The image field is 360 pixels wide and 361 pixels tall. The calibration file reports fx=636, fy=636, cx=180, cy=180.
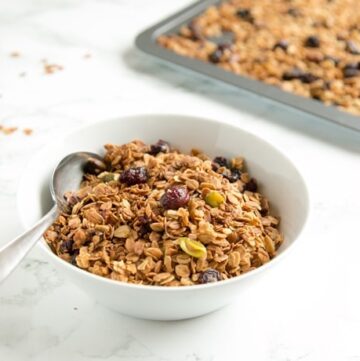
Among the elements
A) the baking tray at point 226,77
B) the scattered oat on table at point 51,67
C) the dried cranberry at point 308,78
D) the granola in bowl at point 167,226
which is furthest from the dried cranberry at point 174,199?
the scattered oat on table at point 51,67

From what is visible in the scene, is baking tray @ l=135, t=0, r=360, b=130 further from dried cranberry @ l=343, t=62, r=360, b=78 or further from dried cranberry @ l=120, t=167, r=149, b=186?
dried cranberry @ l=120, t=167, r=149, b=186

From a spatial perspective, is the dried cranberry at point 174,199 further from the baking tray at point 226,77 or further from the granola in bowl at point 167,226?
the baking tray at point 226,77

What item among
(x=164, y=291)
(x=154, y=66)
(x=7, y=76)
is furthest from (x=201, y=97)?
(x=164, y=291)

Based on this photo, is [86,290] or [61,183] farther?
[61,183]

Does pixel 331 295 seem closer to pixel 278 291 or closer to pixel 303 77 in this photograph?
pixel 278 291

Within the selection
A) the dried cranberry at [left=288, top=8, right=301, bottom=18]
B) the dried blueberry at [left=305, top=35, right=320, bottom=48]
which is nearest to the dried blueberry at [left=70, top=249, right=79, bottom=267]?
the dried blueberry at [left=305, top=35, right=320, bottom=48]

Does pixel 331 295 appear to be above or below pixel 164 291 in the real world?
below
